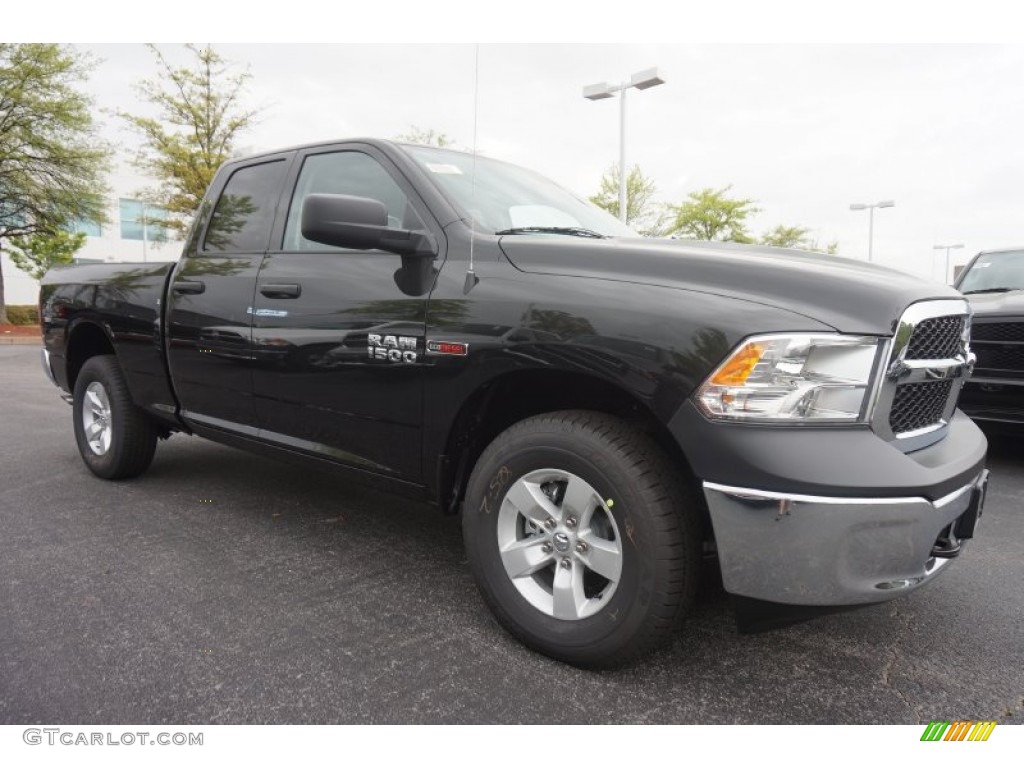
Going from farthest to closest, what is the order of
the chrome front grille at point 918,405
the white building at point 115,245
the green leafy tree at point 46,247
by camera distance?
the white building at point 115,245, the green leafy tree at point 46,247, the chrome front grille at point 918,405

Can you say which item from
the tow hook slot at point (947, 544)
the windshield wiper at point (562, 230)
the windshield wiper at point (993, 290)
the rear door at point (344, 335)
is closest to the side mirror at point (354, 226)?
the rear door at point (344, 335)

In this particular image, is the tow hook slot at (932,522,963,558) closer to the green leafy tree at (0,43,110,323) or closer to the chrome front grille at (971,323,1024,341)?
the chrome front grille at (971,323,1024,341)

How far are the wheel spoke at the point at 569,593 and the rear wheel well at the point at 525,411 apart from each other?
0.43 metres

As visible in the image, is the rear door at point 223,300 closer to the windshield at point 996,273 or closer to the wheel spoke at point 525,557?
the wheel spoke at point 525,557

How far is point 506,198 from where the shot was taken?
301 cm

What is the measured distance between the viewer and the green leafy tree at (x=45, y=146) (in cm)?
2014

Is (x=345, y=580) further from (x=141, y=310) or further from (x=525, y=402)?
(x=141, y=310)

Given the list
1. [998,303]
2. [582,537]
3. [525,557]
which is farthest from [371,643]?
[998,303]

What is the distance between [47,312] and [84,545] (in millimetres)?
2187

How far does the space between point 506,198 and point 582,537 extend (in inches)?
59.4

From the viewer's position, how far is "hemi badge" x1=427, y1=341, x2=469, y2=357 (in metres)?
2.45

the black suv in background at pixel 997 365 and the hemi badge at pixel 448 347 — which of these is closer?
the hemi badge at pixel 448 347

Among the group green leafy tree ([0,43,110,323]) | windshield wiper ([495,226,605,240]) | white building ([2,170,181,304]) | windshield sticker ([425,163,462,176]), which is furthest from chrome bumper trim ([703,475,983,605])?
white building ([2,170,181,304])

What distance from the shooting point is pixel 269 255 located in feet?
10.9
